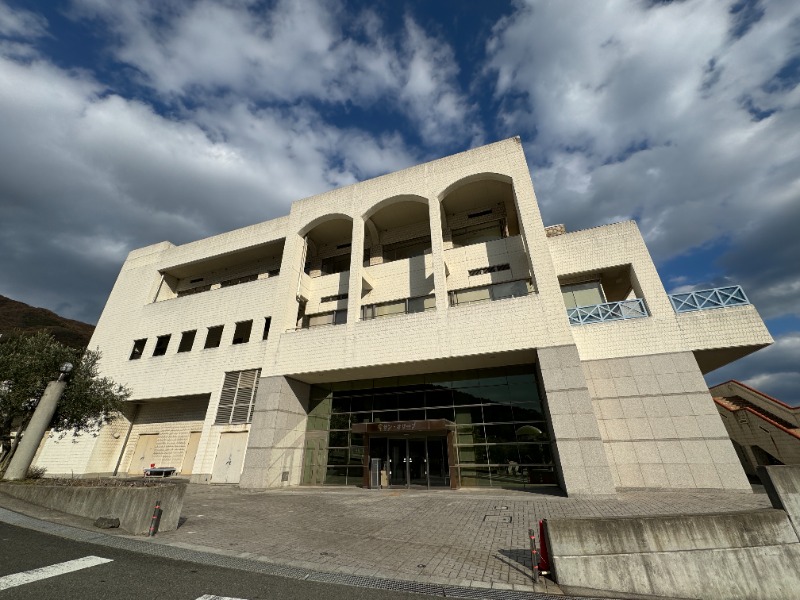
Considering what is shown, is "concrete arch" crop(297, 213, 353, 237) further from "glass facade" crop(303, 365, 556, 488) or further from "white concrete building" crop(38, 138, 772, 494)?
"glass facade" crop(303, 365, 556, 488)

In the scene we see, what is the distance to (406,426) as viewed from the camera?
18.0 meters

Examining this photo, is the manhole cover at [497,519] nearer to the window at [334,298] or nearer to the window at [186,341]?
the window at [334,298]

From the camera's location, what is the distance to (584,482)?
1338 centimetres

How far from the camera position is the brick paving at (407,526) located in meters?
6.61

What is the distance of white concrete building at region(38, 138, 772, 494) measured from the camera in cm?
1515

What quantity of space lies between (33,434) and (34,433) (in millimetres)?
52

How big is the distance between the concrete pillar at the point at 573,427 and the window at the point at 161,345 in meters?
28.1

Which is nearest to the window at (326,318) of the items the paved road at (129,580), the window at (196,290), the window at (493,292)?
the window at (493,292)

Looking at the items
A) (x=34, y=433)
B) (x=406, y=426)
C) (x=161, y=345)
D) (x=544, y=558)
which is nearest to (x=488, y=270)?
(x=406, y=426)

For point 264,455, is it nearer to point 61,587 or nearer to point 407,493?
point 407,493

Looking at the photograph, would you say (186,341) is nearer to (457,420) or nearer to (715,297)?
(457,420)

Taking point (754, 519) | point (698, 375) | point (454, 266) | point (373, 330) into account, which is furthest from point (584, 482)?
point (454, 266)

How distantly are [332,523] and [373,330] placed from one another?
32.9 ft

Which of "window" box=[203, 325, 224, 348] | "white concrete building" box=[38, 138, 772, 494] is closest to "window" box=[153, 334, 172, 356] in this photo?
"white concrete building" box=[38, 138, 772, 494]
